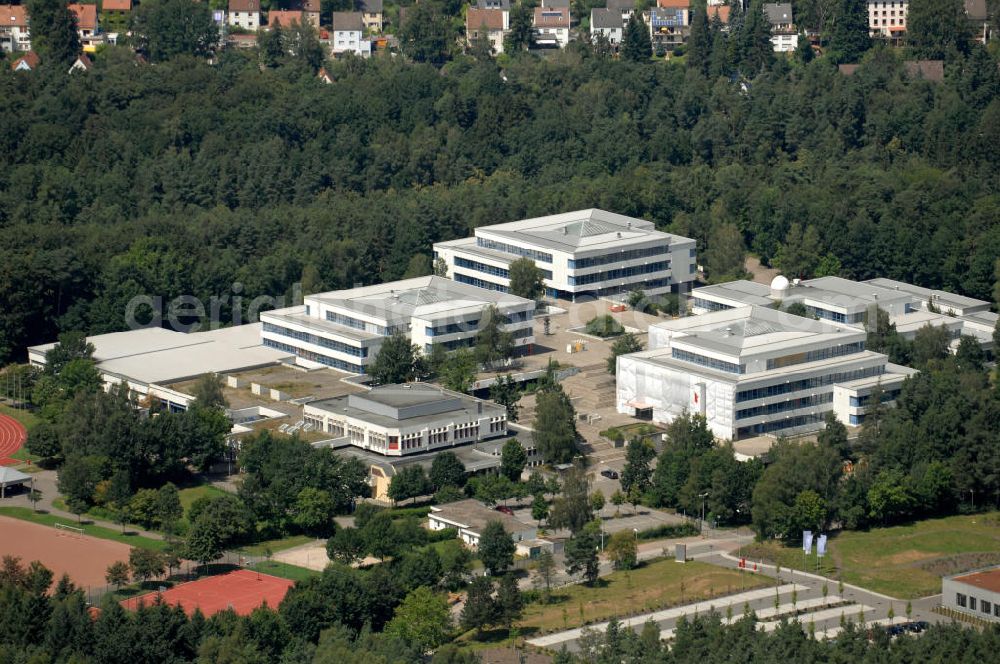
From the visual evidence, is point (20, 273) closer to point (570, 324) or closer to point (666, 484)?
point (570, 324)

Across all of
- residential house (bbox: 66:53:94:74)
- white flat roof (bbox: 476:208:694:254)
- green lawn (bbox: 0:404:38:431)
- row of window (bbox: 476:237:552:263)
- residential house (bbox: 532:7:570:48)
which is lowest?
green lawn (bbox: 0:404:38:431)

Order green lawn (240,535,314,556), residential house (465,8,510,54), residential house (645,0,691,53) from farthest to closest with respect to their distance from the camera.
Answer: residential house (645,0,691,53) → residential house (465,8,510,54) → green lawn (240,535,314,556)

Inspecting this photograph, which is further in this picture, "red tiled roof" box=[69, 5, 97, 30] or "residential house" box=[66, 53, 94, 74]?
"red tiled roof" box=[69, 5, 97, 30]

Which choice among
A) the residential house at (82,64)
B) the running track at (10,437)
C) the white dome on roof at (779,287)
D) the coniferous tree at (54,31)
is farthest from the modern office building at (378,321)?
the coniferous tree at (54,31)

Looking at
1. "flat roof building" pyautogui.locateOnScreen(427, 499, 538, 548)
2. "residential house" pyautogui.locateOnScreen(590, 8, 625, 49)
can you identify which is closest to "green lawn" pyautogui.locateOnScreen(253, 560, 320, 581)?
"flat roof building" pyautogui.locateOnScreen(427, 499, 538, 548)

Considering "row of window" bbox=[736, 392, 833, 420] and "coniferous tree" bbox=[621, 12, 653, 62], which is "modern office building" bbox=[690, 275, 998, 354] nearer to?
"row of window" bbox=[736, 392, 833, 420]

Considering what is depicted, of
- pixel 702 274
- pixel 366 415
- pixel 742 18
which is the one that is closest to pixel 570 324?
pixel 702 274

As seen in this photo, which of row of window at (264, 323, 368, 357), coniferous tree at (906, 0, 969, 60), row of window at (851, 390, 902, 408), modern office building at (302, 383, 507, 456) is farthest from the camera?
coniferous tree at (906, 0, 969, 60)
